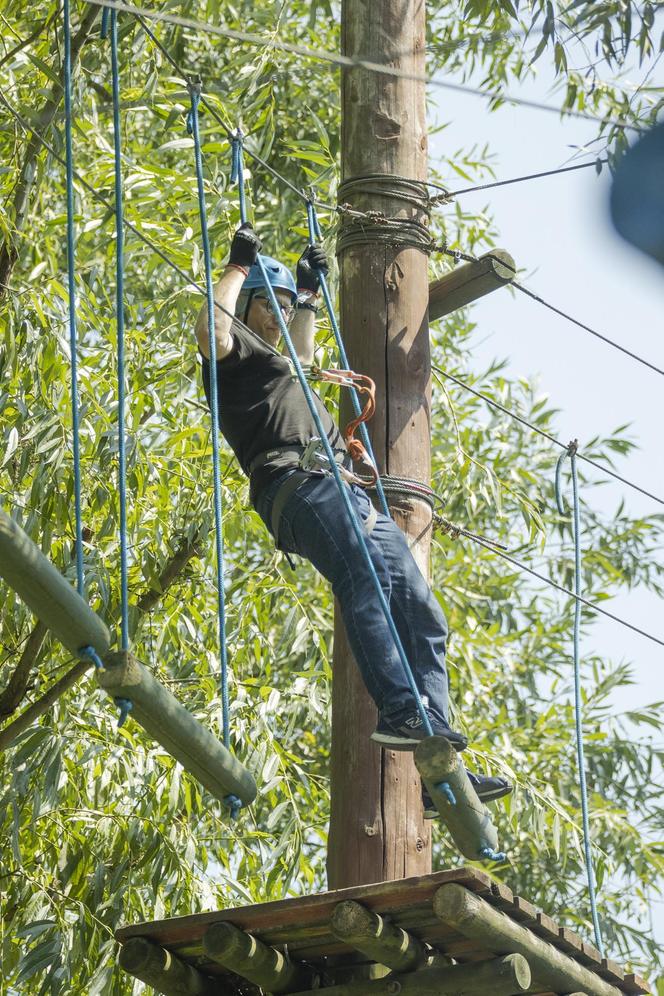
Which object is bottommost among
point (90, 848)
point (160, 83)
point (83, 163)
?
point (90, 848)

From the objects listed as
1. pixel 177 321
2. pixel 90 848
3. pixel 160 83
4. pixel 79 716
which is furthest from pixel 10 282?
pixel 90 848

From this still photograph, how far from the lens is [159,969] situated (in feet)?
11.4

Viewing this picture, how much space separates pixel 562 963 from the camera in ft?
11.3

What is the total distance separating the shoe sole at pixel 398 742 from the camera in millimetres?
3412

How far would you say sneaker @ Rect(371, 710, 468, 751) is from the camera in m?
3.40

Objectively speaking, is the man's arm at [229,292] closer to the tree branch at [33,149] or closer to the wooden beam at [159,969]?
the wooden beam at [159,969]

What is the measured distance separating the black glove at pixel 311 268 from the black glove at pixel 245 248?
34 centimetres

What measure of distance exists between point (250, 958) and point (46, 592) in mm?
1110

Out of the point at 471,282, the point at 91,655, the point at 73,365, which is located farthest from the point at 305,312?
the point at 91,655

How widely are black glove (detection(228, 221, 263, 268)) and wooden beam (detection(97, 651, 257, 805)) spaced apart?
50.8 inches

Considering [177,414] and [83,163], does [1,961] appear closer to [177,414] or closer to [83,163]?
[177,414]

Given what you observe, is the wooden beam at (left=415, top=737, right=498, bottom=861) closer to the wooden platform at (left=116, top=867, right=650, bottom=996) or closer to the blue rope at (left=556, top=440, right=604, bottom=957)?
the wooden platform at (left=116, top=867, right=650, bottom=996)

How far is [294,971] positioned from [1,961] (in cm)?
194

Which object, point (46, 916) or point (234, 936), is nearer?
point (234, 936)
